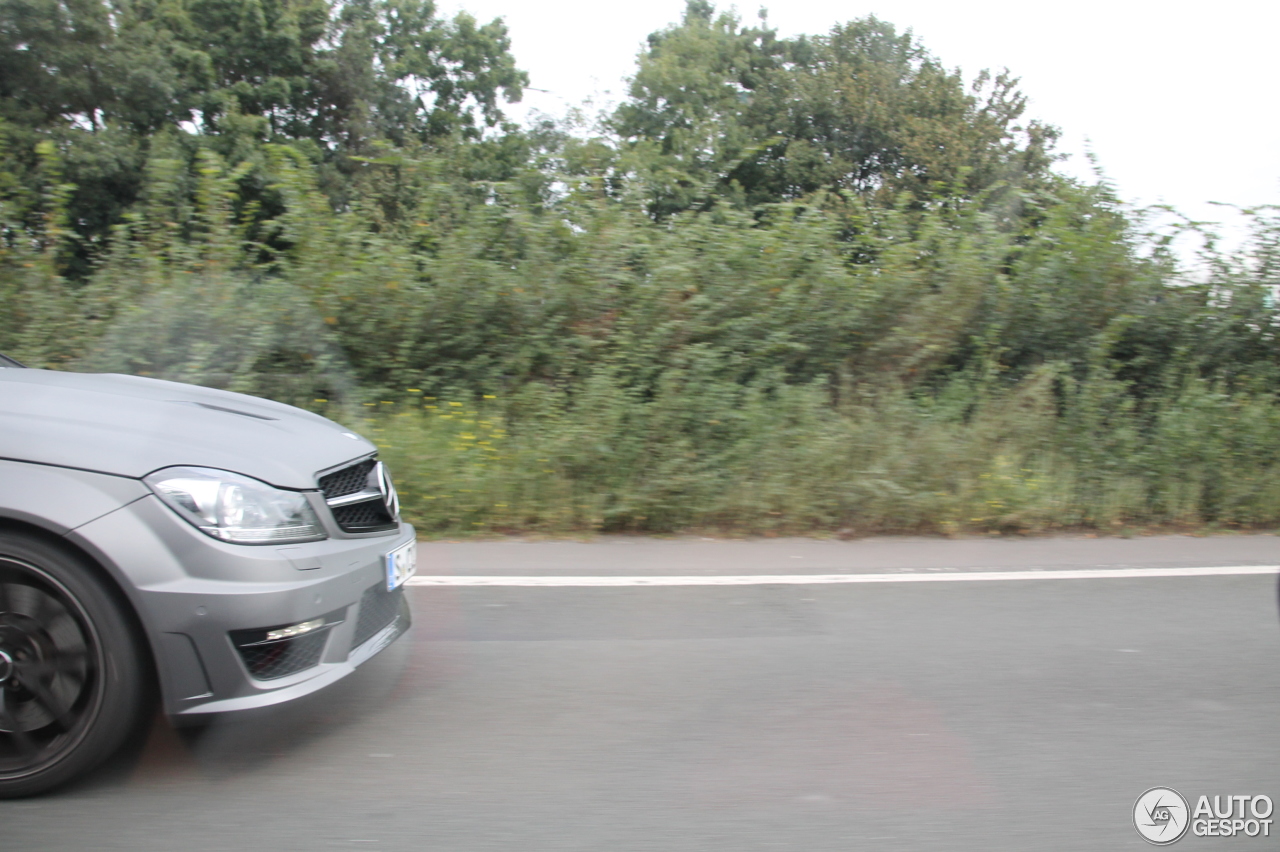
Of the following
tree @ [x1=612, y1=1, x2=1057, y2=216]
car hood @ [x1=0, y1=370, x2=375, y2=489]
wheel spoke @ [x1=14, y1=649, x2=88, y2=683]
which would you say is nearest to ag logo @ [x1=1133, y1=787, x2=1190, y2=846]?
car hood @ [x1=0, y1=370, x2=375, y2=489]

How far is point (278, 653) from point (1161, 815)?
272 cm

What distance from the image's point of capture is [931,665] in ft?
13.4

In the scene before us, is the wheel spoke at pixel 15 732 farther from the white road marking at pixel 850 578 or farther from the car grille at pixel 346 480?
the white road marking at pixel 850 578

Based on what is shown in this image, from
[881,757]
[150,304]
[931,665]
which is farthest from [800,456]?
[150,304]

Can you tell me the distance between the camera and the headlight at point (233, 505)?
287 cm

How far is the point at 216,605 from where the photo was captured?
2779 millimetres

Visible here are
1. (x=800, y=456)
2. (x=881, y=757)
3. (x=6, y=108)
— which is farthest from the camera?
(x=6, y=108)

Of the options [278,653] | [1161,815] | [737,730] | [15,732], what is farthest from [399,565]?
[1161,815]

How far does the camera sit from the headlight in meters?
2.87

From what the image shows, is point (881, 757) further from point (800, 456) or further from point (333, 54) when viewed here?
point (333, 54)

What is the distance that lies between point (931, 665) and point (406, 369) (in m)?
5.79

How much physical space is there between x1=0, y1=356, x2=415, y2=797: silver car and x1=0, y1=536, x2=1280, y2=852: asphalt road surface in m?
0.27

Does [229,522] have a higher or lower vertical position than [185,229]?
lower

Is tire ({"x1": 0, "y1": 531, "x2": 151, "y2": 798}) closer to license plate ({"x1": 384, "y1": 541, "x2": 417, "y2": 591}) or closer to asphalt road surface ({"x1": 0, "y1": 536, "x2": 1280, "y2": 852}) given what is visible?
asphalt road surface ({"x1": 0, "y1": 536, "x2": 1280, "y2": 852})
